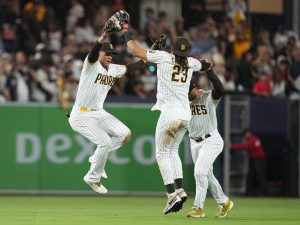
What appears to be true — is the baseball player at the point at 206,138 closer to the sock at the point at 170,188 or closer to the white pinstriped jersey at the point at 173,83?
the white pinstriped jersey at the point at 173,83

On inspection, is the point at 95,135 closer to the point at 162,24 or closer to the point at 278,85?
the point at 278,85

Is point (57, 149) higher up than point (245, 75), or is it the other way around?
point (245, 75)

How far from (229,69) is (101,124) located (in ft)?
29.2

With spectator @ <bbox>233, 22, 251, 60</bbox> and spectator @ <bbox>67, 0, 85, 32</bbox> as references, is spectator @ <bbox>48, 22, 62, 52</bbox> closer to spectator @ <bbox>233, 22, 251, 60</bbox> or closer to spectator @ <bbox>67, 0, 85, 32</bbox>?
spectator @ <bbox>67, 0, 85, 32</bbox>

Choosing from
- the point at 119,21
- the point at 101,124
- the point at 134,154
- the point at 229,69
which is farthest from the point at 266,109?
the point at 119,21

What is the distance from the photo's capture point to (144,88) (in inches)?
947

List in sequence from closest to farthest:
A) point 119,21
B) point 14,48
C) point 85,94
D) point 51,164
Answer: point 119,21 → point 85,94 → point 51,164 → point 14,48

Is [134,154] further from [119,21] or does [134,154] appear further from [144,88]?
[119,21]

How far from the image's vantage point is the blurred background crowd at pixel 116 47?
912 inches

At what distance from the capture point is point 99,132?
1652cm

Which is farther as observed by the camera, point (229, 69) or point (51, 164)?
point (229, 69)

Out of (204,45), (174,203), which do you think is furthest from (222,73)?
(174,203)

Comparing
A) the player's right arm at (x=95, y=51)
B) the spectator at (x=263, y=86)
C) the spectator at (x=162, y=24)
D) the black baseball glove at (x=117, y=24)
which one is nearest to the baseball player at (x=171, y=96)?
the black baseball glove at (x=117, y=24)

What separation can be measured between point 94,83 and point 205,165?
8.50 feet
